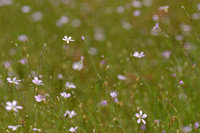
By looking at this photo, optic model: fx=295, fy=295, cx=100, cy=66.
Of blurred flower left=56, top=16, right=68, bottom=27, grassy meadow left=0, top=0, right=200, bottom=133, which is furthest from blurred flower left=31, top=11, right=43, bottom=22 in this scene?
blurred flower left=56, top=16, right=68, bottom=27

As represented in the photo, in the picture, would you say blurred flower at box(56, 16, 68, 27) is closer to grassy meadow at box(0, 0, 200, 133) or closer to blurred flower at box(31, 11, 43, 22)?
grassy meadow at box(0, 0, 200, 133)

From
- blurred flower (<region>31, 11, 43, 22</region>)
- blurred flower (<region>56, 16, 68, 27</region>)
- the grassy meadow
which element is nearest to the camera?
the grassy meadow

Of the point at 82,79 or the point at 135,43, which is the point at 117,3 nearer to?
the point at 135,43

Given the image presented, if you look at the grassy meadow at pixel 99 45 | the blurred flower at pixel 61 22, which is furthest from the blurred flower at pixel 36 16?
the blurred flower at pixel 61 22

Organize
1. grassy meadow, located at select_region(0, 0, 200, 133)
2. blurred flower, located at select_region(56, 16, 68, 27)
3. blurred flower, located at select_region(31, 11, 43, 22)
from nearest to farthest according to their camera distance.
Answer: grassy meadow, located at select_region(0, 0, 200, 133) → blurred flower, located at select_region(56, 16, 68, 27) → blurred flower, located at select_region(31, 11, 43, 22)

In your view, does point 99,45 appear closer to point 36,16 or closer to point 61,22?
point 61,22

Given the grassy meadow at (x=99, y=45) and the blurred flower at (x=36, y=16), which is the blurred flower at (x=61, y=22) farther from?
the blurred flower at (x=36, y=16)

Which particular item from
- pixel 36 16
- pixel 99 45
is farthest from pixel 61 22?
pixel 99 45

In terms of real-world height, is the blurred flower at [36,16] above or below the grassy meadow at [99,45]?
above

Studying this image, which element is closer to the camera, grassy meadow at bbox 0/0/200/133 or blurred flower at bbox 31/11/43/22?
grassy meadow at bbox 0/0/200/133

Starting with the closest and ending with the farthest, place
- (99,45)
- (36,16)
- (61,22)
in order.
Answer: (99,45) < (61,22) < (36,16)

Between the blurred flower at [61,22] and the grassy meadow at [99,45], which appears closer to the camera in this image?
the grassy meadow at [99,45]

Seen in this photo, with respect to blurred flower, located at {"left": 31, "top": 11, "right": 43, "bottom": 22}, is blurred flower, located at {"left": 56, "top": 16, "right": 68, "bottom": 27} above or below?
below
